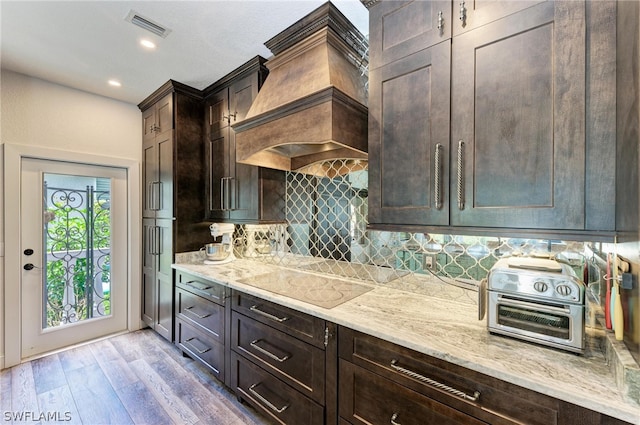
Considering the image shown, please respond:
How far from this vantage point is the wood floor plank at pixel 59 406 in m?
1.92

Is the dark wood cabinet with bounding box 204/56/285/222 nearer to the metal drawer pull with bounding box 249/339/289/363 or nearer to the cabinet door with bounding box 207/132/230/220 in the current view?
the cabinet door with bounding box 207/132/230/220

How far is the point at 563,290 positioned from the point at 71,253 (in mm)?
4066

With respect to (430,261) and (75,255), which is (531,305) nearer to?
(430,261)

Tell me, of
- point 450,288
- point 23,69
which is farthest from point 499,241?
point 23,69

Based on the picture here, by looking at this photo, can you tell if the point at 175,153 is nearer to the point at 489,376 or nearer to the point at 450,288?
the point at 450,288

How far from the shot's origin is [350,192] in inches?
84.7

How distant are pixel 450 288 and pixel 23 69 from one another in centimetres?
405

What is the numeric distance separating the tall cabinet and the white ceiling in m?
0.30

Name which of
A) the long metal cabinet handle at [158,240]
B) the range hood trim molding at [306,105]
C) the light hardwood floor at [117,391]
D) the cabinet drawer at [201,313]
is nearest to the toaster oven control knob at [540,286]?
the range hood trim molding at [306,105]

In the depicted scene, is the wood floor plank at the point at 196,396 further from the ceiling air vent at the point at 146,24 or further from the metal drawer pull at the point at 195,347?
the ceiling air vent at the point at 146,24

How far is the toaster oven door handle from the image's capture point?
1.05 meters

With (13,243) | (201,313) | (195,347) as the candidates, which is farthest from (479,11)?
(13,243)

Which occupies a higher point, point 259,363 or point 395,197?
point 395,197

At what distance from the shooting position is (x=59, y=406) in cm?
204
